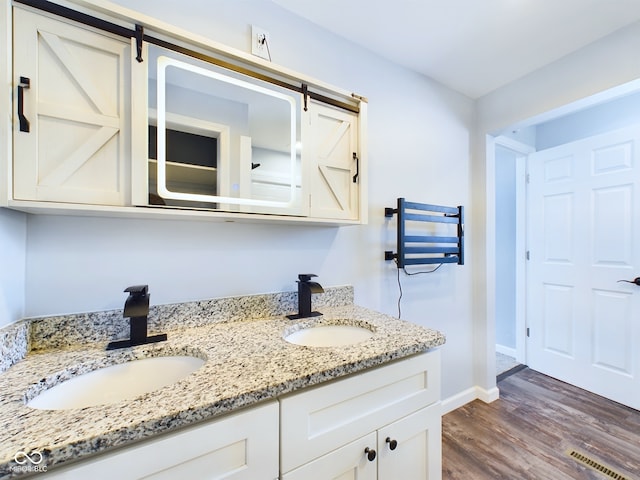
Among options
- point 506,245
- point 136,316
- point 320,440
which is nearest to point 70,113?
point 136,316

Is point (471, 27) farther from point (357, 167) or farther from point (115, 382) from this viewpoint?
point (115, 382)

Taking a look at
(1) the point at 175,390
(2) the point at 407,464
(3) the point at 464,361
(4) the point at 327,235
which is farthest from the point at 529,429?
(1) the point at 175,390

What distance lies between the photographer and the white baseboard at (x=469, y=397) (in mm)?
2004

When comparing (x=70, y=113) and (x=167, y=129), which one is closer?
(x=70, y=113)

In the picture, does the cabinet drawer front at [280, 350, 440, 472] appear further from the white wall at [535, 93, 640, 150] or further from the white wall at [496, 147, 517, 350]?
the white wall at [535, 93, 640, 150]

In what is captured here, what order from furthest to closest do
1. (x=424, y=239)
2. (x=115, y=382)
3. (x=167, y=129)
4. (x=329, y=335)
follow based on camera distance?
(x=424, y=239) < (x=329, y=335) < (x=167, y=129) < (x=115, y=382)

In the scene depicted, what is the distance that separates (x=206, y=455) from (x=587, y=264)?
2876 millimetres

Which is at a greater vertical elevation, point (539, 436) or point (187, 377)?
point (187, 377)

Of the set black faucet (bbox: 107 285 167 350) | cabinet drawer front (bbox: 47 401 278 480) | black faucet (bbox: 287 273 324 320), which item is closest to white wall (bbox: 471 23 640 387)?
black faucet (bbox: 287 273 324 320)

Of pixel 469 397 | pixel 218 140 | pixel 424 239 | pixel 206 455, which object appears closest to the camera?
pixel 206 455

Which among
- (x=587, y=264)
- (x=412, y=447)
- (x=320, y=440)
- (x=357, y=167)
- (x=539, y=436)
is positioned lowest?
(x=539, y=436)

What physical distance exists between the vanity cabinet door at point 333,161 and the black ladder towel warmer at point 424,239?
0.43m

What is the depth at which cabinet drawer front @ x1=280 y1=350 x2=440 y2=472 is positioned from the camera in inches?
29.0

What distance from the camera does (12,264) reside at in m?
0.84
